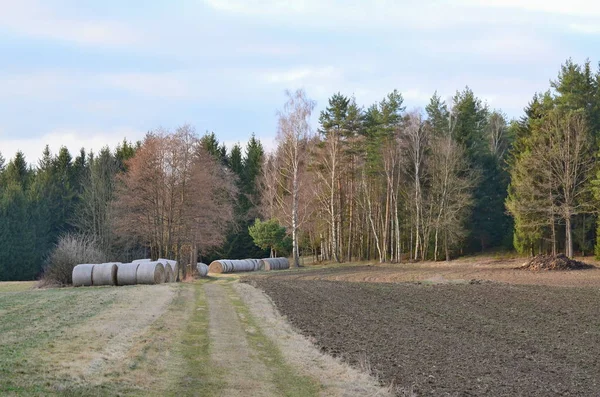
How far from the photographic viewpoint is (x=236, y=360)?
11078mm

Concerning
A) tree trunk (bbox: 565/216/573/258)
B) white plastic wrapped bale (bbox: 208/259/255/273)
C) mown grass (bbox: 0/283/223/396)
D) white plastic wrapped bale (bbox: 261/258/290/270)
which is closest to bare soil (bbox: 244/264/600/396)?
mown grass (bbox: 0/283/223/396)

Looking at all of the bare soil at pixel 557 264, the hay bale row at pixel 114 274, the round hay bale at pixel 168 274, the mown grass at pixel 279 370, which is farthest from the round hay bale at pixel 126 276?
the bare soil at pixel 557 264

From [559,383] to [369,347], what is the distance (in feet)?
13.0

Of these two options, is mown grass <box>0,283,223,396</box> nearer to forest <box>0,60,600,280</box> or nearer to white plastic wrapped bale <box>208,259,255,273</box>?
forest <box>0,60,600,280</box>

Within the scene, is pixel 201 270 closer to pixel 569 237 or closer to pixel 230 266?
pixel 230 266

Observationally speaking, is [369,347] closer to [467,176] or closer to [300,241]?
[467,176]

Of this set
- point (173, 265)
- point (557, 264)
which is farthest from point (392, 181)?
point (173, 265)

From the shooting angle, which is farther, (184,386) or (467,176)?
(467,176)

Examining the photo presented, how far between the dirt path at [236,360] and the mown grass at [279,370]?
123mm

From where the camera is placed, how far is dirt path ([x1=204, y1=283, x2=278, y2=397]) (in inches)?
356

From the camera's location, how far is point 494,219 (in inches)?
2350

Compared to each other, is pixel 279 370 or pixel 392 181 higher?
pixel 392 181

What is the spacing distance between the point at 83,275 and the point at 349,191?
35422 mm

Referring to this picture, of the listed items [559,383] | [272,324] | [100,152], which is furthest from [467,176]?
[559,383]
